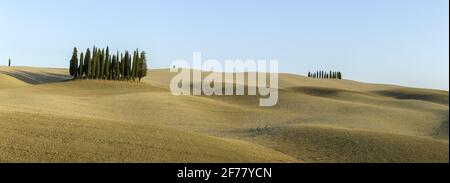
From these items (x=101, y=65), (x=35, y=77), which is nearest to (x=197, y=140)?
(x=101, y=65)

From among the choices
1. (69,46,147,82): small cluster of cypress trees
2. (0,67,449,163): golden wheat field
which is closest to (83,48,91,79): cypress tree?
(69,46,147,82): small cluster of cypress trees

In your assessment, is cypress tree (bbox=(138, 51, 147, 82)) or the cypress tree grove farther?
cypress tree (bbox=(138, 51, 147, 82))

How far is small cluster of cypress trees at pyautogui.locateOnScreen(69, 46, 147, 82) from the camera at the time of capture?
65.1 metres

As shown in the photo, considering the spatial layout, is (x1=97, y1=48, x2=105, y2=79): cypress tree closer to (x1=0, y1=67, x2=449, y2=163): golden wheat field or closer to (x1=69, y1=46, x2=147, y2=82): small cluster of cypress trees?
(x1=69, y1=46, x2=147, y2=82): small cluster of cypress trees

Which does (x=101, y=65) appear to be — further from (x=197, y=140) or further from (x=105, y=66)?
(x=197, y=140)

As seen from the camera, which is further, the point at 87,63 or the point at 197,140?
the point at 87,63

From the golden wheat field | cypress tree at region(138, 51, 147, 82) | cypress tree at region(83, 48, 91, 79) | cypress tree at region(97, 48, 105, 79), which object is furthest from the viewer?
cypress tree at region(138, 51, 147, 82)

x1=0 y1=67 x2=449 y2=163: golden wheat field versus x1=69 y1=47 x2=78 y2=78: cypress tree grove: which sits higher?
x1=69 y1=47 x2=78 y2=78: cypress tree grove

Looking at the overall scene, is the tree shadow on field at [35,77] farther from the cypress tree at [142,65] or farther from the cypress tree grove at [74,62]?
the cypress tree at [142,65]

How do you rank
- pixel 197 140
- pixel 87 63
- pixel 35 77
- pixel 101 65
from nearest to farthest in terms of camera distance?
pixel 197 140, pixel 87 63, pixel 101 65, pixel 35 77

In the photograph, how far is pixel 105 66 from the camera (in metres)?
66.2

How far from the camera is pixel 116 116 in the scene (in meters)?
27.4
